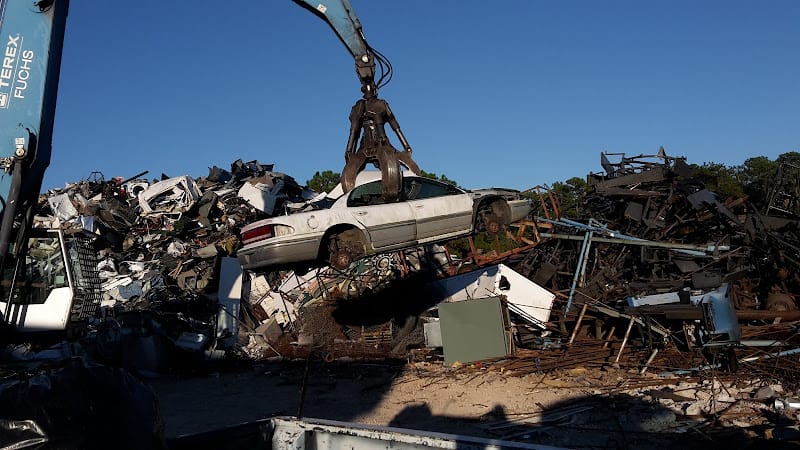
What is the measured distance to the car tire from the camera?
1216 cm

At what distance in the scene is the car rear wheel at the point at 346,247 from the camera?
10.2 metres

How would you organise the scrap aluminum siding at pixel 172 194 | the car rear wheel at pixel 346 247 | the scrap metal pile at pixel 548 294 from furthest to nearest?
the scrap aluminum siding at pixel 172 194 → the scrap metal pile at pixel 548 294 → the car rear wheel at pixel 346 247

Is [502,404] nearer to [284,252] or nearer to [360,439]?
[284,252]

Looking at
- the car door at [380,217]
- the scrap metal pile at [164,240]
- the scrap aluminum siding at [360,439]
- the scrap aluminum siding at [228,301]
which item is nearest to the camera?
the scrap aluminum siding at [360,439]

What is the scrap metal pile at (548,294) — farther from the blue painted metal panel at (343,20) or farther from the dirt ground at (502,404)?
the blue painted metal panel at (343,20)

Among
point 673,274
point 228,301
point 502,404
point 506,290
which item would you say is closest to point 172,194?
point 228,301

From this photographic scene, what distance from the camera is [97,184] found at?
24.3 metres

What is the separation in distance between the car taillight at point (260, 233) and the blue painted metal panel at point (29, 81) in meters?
3.85

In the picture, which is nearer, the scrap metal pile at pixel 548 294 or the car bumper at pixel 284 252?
the car bumper at pixel 284 252

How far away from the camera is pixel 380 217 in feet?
33.3

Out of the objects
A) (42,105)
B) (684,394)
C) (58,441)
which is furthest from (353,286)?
(58,441)

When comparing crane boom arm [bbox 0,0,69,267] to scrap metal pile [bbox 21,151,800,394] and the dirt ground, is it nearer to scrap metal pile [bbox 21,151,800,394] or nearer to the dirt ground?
the dirt ground

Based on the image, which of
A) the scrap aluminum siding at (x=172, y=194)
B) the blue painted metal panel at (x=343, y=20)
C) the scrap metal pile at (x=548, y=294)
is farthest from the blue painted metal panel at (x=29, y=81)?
the scrap aluminum siding at (x=172, y=194)

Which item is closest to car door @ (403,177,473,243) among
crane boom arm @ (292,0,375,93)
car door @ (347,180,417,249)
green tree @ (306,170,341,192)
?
car door @ (347,180,417,249)
